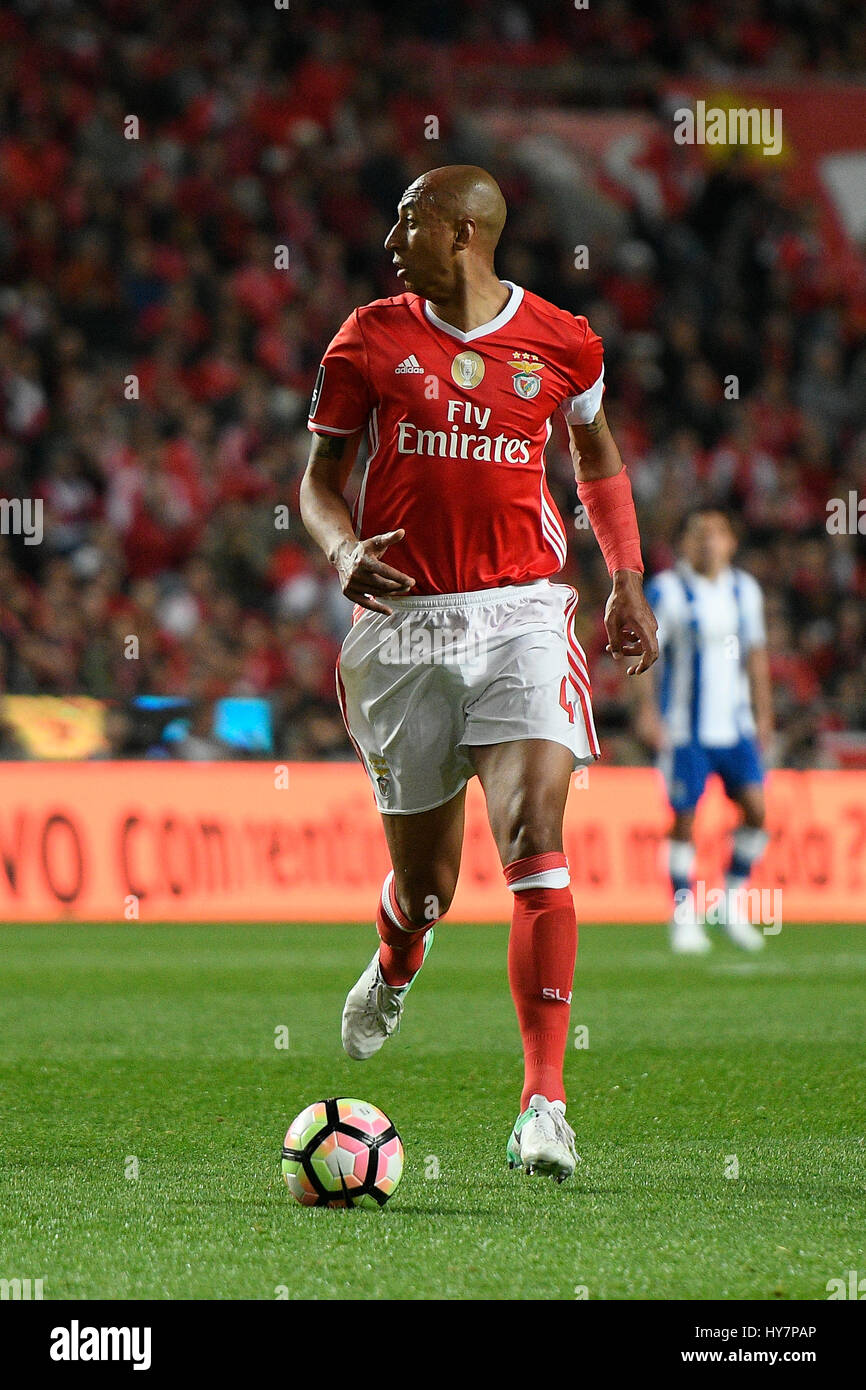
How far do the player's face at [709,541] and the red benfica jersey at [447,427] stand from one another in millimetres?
5519

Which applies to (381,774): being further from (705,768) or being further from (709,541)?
(709,541)

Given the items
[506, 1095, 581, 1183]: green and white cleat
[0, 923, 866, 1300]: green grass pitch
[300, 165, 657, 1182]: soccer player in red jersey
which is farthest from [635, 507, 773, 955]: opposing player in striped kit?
[506, 1095, 581, 1183]: green and white cleat

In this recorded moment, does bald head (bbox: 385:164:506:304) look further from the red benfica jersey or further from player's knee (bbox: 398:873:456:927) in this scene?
player's knee (bbox: 398:873:456:927)

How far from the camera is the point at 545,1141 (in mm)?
4234

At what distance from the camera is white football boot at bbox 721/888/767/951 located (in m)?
10.4

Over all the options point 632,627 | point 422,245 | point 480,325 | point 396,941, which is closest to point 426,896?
point 396,941

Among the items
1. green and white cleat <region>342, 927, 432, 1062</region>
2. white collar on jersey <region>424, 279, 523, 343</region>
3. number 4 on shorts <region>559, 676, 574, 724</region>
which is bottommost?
green and white cleat <region>342, 927, 432, 1062</region>

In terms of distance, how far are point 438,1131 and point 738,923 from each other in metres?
5.66

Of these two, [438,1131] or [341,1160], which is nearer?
[341,1160]

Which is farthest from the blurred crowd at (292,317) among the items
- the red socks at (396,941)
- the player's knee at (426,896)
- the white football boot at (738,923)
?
the player's knee at (426,896)

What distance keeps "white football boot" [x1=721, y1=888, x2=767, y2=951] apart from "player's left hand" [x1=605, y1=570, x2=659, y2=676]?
5.53 meters
